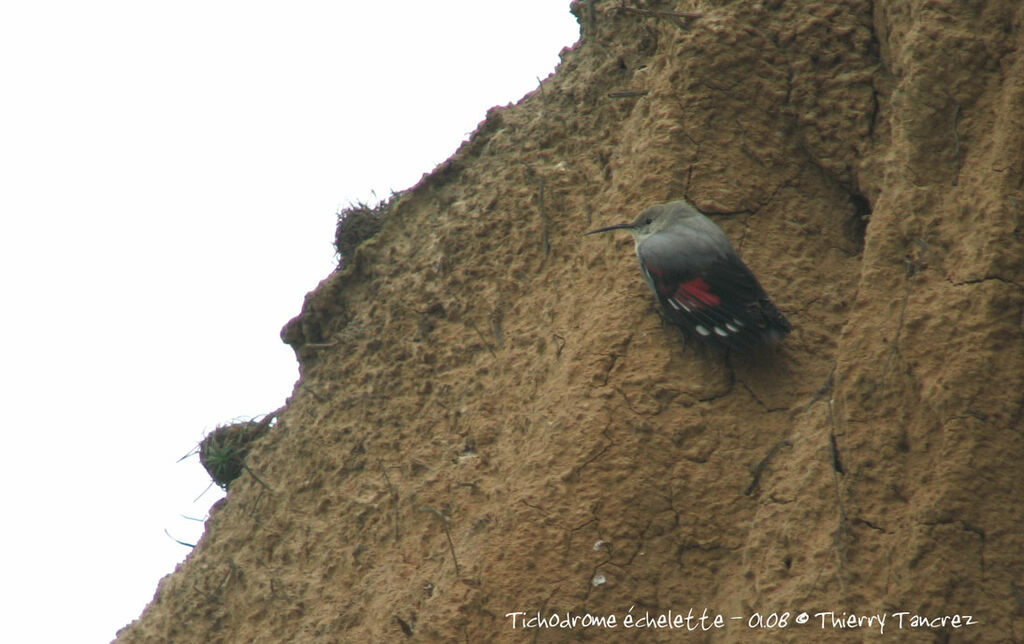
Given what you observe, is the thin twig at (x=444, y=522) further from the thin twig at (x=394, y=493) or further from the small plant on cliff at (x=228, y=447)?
the small plant on cliff at (x=228, y=447)

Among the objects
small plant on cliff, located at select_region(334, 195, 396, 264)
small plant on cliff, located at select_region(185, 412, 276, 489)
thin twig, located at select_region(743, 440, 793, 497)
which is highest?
small plant on cliff, located at select_region(334, 195, 396, 264)

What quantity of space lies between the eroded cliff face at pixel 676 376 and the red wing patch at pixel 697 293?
0.70ft

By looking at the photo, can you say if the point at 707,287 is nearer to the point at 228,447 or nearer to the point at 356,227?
the point at 356,227

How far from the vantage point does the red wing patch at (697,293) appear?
3.56m

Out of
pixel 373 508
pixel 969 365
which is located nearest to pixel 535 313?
pixel 373 508

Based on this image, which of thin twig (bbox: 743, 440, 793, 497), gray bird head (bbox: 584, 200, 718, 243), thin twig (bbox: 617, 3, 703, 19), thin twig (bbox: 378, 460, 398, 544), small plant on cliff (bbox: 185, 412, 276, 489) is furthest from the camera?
small plant on cliff (bbox: 185, 412, 276, 489)

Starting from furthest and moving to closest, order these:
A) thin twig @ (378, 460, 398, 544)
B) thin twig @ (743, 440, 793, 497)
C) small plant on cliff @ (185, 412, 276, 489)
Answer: small plant on cliff @ (185, 412, 276, 489)
thin twig @ (378, 460, 398, 544)
thin twig @ (743, 440, 793, 497)

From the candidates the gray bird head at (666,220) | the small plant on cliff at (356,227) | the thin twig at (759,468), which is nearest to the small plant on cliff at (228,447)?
the small plant on cliff at (356,227)

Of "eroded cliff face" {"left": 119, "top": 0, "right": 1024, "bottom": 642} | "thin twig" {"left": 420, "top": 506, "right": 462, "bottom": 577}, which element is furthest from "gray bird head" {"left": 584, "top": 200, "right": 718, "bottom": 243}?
"thin twig" {"left": 420, "top": 506, "right": 462, "bottom": 577}

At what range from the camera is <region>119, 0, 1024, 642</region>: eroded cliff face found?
311 cm

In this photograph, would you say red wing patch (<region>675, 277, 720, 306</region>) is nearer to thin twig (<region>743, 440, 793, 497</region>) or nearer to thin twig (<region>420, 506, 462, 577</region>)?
thin twig (<region>743, 440, 793, 497</region>)

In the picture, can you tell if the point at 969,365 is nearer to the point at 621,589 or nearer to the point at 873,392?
the point at 873,392

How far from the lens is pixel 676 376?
369cm

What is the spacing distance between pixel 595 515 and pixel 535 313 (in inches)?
45.1
